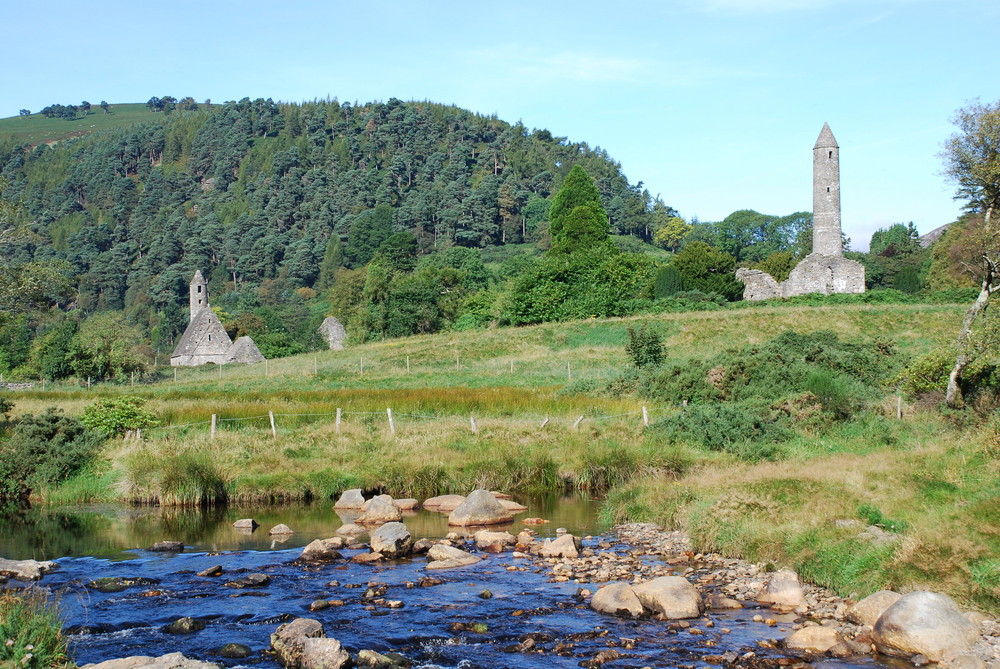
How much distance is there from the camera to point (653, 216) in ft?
544

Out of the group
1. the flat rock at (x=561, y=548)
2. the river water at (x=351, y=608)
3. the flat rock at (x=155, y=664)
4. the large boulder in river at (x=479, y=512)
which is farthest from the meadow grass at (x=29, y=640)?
the large boulder in river at (x=479, y=512)

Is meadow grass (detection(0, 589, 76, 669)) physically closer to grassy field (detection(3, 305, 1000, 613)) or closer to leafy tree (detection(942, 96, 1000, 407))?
grassy field (detection(3, 305, 1000, 613))

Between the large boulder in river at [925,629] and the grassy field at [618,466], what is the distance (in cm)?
88

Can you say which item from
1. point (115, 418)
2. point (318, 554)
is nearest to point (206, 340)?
point (115, 418)

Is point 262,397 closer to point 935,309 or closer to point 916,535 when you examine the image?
point 916,535

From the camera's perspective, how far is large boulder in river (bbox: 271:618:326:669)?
1012 cm

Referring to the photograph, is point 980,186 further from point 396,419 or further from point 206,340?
point 206,340

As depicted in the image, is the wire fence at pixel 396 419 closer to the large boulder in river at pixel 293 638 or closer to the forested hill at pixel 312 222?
the large boulder in river at pixel 293 638

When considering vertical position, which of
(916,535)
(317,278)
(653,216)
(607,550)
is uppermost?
(653,216)

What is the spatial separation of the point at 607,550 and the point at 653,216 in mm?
155267

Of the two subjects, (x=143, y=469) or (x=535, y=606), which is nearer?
(x=535, y=606)

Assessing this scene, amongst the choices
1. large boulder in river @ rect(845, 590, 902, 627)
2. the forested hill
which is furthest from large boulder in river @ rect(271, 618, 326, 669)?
the forested hill

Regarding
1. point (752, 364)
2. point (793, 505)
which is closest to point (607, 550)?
point (793, 505)

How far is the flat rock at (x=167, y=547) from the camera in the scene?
1603cm
